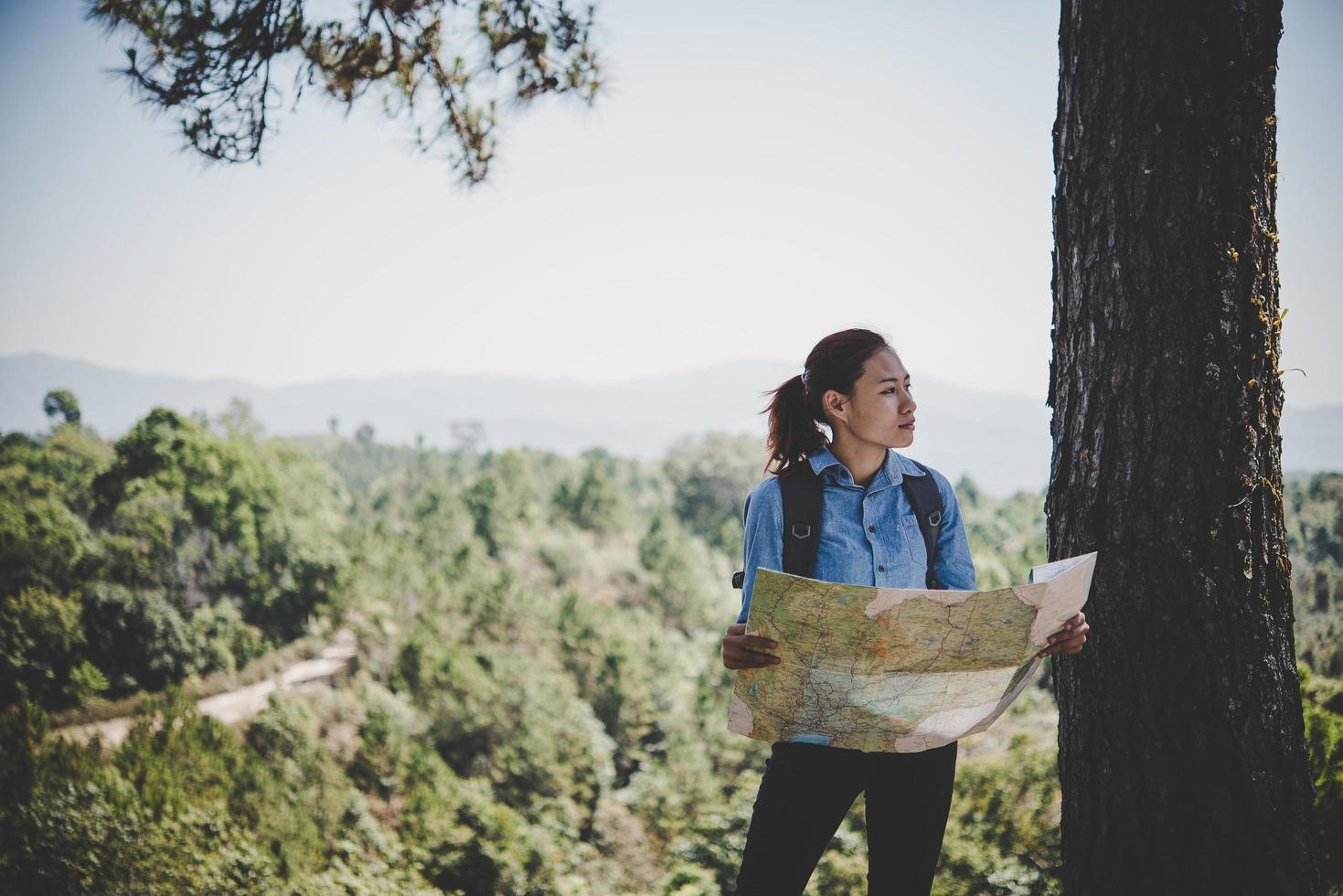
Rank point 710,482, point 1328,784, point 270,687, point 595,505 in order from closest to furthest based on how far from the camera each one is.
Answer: point 1328,784, point 270,687, point 595,505, point 710,482

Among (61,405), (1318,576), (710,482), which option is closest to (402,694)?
(1318,576)

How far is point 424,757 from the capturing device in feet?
41.9

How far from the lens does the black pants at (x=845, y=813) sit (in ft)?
5.20

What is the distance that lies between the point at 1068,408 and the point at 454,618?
66.9ft

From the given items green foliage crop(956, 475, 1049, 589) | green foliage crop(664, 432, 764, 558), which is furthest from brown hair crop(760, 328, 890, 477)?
green foliage crop(664, 432, 764, 558)

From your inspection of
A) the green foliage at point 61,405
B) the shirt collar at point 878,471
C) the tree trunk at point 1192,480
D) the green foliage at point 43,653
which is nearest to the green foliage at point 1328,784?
the tree trunk at point 1192,480

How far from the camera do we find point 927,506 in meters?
1.70

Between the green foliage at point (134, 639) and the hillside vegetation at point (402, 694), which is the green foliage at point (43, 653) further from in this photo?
the green foliage at point (134, 639)

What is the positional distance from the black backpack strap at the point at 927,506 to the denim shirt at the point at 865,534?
0.04 ft

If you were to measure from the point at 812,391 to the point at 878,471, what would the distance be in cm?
23

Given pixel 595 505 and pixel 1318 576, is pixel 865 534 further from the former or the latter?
pixel 595 505

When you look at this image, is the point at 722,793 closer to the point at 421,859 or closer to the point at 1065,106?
the point at 421,859

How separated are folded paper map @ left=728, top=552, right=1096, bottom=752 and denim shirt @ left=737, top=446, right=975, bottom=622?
0.14 m

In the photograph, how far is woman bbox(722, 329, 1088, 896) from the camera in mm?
1586
